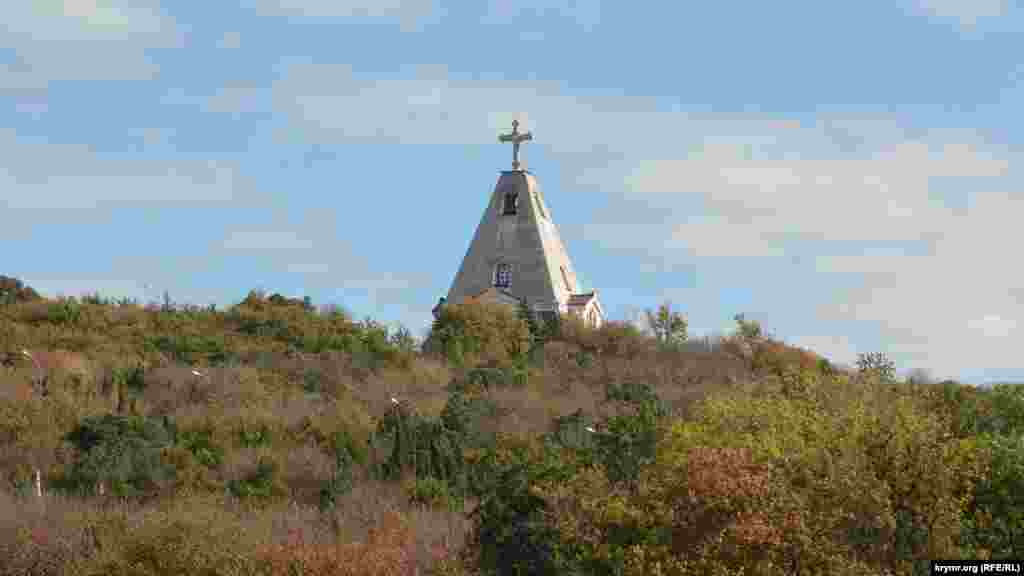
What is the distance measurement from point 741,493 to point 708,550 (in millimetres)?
523

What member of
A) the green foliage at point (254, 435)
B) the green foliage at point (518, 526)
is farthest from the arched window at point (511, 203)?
the green foliage at point (518, 526)

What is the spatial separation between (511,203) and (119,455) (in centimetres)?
2171

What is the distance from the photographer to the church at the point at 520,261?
143 ft

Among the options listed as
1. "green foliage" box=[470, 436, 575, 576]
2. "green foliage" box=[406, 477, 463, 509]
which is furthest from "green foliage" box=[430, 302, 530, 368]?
"green foliage" box=[470, 436, 575, 576]

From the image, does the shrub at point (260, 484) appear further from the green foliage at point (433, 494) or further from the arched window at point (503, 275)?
the arched window at point (503, 275)

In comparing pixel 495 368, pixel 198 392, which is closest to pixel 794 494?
pixel 198 392

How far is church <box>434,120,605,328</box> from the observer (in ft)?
143

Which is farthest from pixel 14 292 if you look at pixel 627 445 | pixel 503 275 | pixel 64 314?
pixel 627 445

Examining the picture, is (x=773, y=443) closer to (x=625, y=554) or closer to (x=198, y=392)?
(x=625, y=554)

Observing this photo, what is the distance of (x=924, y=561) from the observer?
12742 mm

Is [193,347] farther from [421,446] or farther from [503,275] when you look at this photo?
[421,446]

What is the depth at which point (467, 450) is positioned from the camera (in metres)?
27.0

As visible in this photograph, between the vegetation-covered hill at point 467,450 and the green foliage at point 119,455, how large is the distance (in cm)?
6

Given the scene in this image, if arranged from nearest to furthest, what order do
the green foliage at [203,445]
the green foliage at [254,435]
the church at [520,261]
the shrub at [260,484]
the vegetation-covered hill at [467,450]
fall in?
the vegetation-covered hill at [467,450], the shrub at [260,484], the green foliage at [203,445], the green foliage at [254,435], the church at [520,261]
